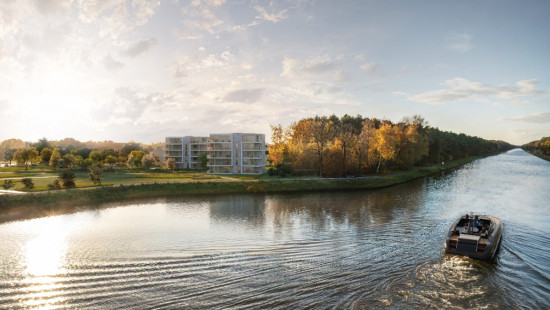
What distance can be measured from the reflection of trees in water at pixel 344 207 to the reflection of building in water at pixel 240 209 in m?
1.51

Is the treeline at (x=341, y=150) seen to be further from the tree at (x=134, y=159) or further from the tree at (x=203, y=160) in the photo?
the tree at (x=134, y=159)

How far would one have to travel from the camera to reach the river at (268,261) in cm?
1816

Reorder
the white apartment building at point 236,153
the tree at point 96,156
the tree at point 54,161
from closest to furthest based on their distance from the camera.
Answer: the tree at point 54,161, the white apartment building at point 236,153, the tree at point 96,156

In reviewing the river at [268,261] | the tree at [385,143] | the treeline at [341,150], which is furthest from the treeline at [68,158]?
the tree at [385,143]

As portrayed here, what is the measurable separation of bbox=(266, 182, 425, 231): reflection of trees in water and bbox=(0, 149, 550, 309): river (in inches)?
14.9

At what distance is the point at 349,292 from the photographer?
1861cm

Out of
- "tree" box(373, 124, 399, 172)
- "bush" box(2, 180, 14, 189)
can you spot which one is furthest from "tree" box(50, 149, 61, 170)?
"tree" box(373, 124, 399, 172)

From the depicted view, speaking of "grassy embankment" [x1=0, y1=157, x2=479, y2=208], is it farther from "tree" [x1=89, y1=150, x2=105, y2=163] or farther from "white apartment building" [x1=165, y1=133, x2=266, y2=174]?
"tree" [x1=89, y1=150, x2=105, y2=163]

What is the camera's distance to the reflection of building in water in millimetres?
39000

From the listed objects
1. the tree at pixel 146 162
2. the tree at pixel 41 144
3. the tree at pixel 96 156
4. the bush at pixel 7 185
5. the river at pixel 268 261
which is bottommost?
the river at pixel 268 261

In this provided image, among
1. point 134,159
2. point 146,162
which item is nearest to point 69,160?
point 134,159

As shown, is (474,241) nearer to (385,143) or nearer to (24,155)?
(385,143)

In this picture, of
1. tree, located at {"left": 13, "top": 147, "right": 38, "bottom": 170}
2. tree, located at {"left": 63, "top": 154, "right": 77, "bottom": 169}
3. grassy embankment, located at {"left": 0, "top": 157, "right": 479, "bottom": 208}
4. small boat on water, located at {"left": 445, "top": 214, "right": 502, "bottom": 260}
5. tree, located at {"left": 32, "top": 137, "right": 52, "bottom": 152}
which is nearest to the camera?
small boat on water, located at {"left": 445, "top": 214, "right": 502, "bottom": 260}

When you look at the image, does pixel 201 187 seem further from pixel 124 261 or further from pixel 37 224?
pixel 124 261
